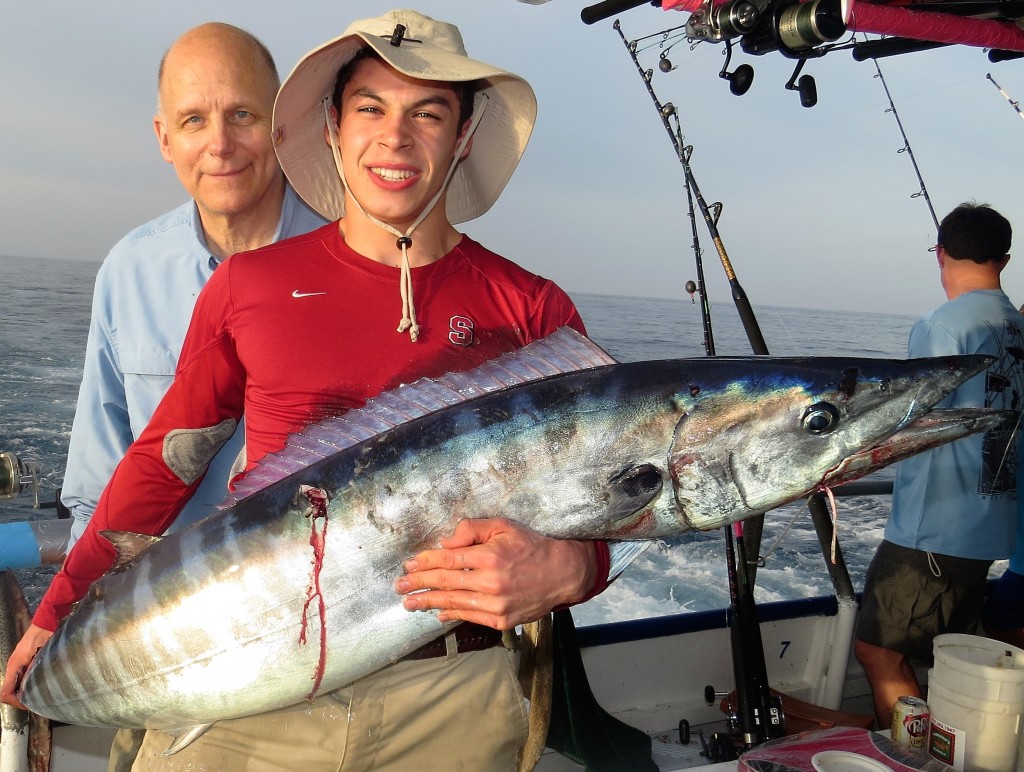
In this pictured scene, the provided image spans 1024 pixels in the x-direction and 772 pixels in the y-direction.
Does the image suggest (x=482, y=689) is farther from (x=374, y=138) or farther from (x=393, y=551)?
(x=374, y=138)

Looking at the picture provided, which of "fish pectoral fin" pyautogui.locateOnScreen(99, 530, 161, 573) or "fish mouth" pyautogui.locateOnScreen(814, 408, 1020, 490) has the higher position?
"fish mouth" pyautogui.locateOnScreen(814, 408, 1020, 490)

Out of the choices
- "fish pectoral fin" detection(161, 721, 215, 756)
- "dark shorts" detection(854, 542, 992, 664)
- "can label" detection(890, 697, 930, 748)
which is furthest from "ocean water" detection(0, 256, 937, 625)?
"fish pectoral fin" detection(161, 721, 215, 756)

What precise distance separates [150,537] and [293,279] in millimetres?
646

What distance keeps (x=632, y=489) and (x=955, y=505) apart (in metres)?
2.82

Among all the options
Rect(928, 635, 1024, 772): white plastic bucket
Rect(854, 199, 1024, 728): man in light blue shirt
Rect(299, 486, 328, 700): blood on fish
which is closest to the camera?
Rect(299, 486, 328, 700): blood on fish

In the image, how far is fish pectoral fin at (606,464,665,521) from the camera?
4.68 ft

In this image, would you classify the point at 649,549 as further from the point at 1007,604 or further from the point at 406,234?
Result: the point at 406,234

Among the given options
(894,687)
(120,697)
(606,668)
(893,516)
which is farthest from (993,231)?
(120,697)

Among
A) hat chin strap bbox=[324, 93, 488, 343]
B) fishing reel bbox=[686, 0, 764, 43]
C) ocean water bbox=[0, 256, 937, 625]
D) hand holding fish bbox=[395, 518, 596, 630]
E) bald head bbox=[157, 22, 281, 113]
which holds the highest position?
fishing reel bbox=[686, 0, 764, 43]

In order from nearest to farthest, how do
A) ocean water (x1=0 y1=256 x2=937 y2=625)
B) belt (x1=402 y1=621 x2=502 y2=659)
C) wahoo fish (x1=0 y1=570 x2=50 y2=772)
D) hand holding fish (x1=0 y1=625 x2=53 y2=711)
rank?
belt (x1=402 y1=621 x2=502 y2=659), hand holding fish (x1=0 y1=625 x2=53 y2=711), wahoo fish (x1=0 y1=570 x2=50 y2=772), ocean water (x1=0 y1=256 x2=937 y2=625)

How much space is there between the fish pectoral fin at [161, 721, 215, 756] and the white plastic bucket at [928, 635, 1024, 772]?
2.65 meters

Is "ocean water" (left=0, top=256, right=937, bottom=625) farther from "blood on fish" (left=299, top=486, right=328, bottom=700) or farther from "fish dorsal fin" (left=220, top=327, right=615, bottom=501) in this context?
"blood on fish" (left=299, top=486, right=328, bottom=700)

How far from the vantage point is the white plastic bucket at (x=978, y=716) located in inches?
114

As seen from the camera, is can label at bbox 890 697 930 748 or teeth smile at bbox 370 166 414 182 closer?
teeth smile at bbox 370 166 414 182
